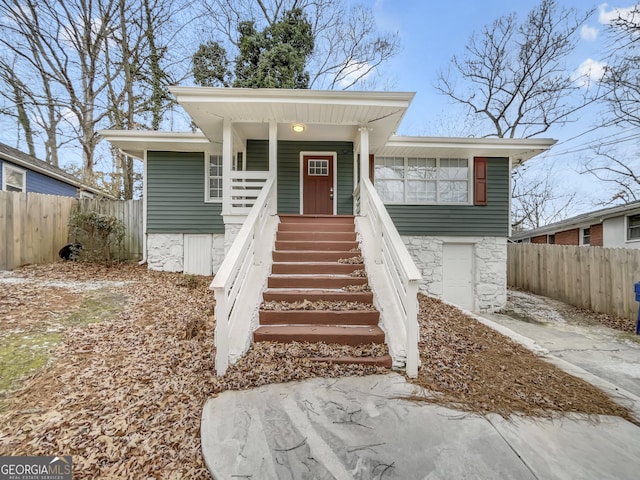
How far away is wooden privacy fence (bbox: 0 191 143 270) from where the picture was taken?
6344mm

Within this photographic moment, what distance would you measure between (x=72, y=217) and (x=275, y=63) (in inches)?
317

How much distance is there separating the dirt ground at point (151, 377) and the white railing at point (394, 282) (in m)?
0.33

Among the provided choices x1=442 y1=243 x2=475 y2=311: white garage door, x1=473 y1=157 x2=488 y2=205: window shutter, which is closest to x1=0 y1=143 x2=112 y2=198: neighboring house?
x1=442 y1=243 x2=475 y2=311: white garage door

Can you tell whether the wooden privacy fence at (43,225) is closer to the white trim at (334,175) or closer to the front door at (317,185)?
the white trim at (334,175)

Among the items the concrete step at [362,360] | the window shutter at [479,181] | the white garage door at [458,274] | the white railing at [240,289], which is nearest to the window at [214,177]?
the white railing at [240,289]

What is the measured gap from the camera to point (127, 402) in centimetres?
236

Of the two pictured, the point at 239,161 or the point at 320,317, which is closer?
the point at 320,317

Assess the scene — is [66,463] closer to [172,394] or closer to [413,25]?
[172,394]

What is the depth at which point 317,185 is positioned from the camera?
779 centimetres

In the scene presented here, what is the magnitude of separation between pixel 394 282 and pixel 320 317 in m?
1.00

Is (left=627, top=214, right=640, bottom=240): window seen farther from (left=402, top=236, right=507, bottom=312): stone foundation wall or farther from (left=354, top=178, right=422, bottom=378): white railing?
(left=354, top=178, right=422, bottom=378): white railing

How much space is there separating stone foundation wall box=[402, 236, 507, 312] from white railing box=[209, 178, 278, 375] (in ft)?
16.1

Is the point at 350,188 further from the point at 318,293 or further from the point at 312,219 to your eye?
the point at 318,293

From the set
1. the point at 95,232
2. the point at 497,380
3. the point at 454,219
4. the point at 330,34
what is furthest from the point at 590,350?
the point at 330,34
